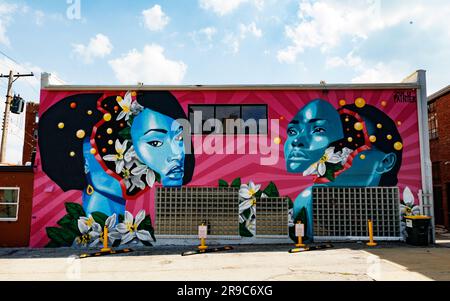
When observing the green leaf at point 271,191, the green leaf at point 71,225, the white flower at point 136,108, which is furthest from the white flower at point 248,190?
the green leaf at point 71,225

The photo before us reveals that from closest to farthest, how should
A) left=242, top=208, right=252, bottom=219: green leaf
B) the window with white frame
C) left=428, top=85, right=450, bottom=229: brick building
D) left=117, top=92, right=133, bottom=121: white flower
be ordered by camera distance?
left=242, top=208, right=252, bottom=219: green leaf → the window with white frame → left=117, top=92, right=133, bottom=121: white flower → left=428, top=85, right=450, bottom=229: brick building

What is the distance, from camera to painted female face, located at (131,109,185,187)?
13.5 m

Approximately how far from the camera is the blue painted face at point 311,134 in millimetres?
13430

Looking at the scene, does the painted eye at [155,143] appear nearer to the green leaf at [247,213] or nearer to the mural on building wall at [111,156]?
the mural on building wall at [111,156]

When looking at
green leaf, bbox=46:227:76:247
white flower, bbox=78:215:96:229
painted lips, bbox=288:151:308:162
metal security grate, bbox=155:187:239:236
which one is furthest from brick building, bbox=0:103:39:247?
painted lips, bbox=288:151:308:162

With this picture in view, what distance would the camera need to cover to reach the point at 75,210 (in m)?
13.4

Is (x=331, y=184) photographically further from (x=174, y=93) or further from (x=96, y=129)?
(x=96, y=129)

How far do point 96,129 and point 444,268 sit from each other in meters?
13.4

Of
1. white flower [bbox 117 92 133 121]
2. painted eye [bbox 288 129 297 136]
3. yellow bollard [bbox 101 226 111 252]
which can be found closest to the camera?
yellow bollard [bbox 101 226 111 252]

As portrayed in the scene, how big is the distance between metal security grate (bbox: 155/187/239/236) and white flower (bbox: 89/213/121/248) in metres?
1.71

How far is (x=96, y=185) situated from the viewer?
1345 centimetres

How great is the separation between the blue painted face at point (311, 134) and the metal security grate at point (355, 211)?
A: 54.7 inches

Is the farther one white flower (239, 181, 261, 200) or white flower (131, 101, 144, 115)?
white flower (131, 101, 144, 115)
